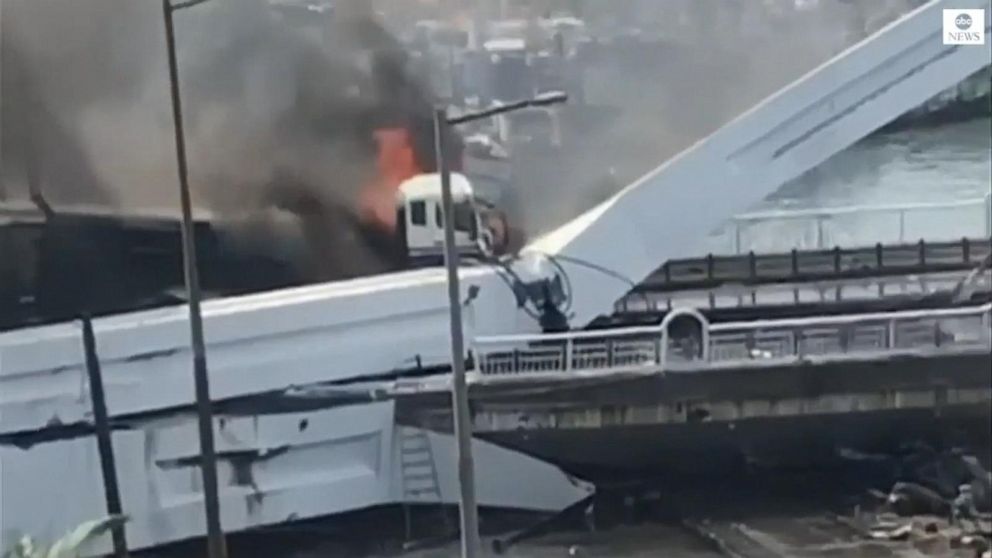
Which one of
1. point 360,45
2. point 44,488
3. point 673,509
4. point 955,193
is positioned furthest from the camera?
point 955,193

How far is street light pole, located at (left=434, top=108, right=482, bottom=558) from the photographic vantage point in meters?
2.28

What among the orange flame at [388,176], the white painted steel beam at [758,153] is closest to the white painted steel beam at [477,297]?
the white painted steel beam at [758,153]

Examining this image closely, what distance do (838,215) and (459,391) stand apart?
0.86 metres

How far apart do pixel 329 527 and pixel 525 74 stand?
77 cm

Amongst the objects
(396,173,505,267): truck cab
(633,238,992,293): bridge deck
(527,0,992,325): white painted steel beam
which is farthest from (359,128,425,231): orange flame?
(633,238,992,293): bridge deck

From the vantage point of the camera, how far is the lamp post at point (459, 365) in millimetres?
2279

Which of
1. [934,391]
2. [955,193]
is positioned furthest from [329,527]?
[955,193]

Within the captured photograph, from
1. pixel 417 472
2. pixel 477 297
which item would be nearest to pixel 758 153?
pixel 477 297

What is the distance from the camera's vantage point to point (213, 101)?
2396 mm

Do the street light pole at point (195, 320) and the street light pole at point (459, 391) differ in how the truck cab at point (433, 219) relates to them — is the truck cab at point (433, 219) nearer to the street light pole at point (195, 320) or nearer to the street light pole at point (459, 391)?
the street light pole at point (459, 391)

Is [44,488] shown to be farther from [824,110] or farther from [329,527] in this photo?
[824,110]

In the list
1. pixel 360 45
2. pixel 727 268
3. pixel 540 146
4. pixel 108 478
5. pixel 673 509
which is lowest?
pixel 673 509

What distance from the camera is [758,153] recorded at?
2654 millimetres

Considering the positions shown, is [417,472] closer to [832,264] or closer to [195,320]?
[195,320]
